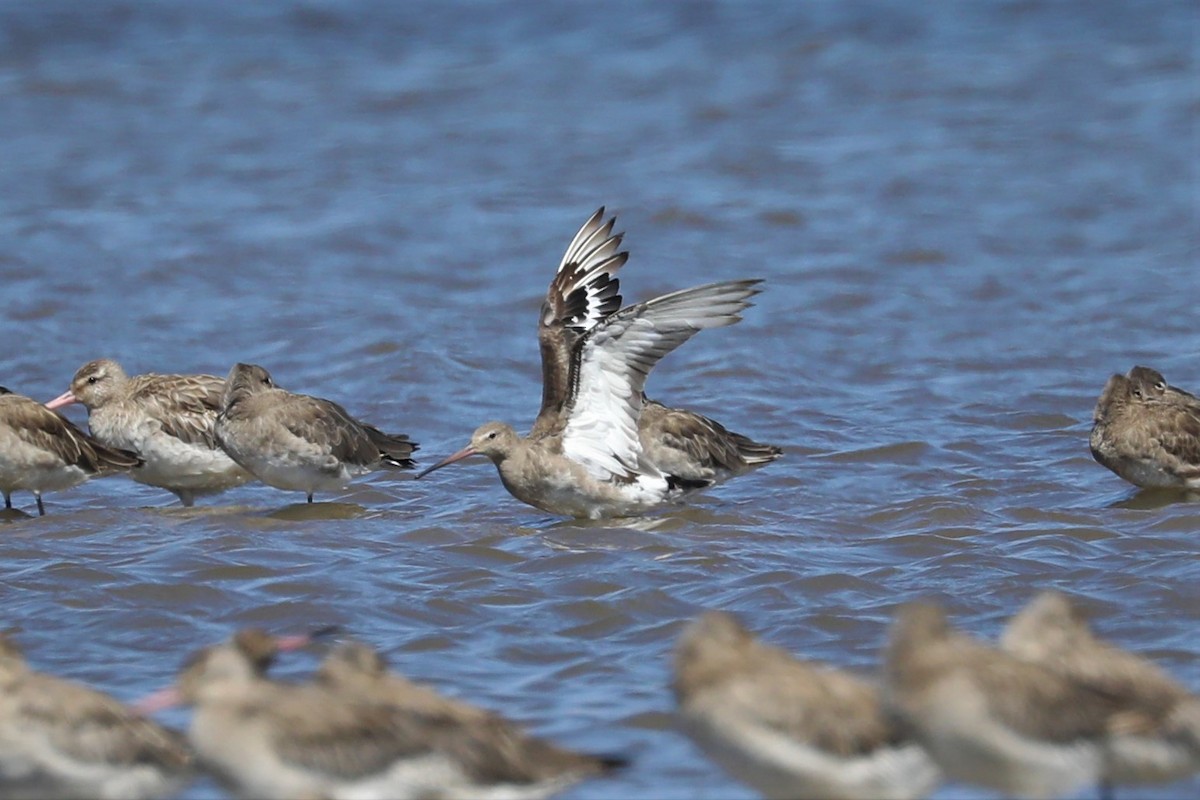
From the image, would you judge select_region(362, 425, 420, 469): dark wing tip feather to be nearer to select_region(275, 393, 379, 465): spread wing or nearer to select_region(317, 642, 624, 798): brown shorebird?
select_region(275, 393, 379, 465): spread wing

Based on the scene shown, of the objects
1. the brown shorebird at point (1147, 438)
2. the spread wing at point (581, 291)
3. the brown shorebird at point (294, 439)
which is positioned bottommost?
the brown shorebird at point (1147, 438)

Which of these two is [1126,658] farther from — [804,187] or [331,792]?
[804,187]

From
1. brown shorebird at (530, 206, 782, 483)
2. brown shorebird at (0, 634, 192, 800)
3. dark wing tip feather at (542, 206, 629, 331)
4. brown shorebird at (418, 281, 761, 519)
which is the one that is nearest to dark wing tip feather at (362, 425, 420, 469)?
brown shorebird at (418, 281, 761, 519)

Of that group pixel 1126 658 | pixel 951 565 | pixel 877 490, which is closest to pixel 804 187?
pixel 877 490

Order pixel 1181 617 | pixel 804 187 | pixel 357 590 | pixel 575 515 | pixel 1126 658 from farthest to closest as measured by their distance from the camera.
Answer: pixel 804 187
pixel 575 515
pixel 357 590
pixel 1181 617
pixel 1126 658

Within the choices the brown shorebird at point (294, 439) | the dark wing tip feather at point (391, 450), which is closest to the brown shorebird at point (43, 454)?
the brown shorebird at point (294, 439)

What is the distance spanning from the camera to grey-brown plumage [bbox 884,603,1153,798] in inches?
205

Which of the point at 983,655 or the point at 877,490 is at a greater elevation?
the point at 983,655

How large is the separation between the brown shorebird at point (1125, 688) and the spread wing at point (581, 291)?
5.01m

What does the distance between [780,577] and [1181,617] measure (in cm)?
168

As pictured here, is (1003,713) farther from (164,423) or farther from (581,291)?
(164,423)

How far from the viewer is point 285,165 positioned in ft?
63.4

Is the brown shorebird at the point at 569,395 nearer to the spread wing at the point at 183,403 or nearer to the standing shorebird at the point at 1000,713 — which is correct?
the spread wing at the point at 183,403

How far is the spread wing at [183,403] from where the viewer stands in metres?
10.3
